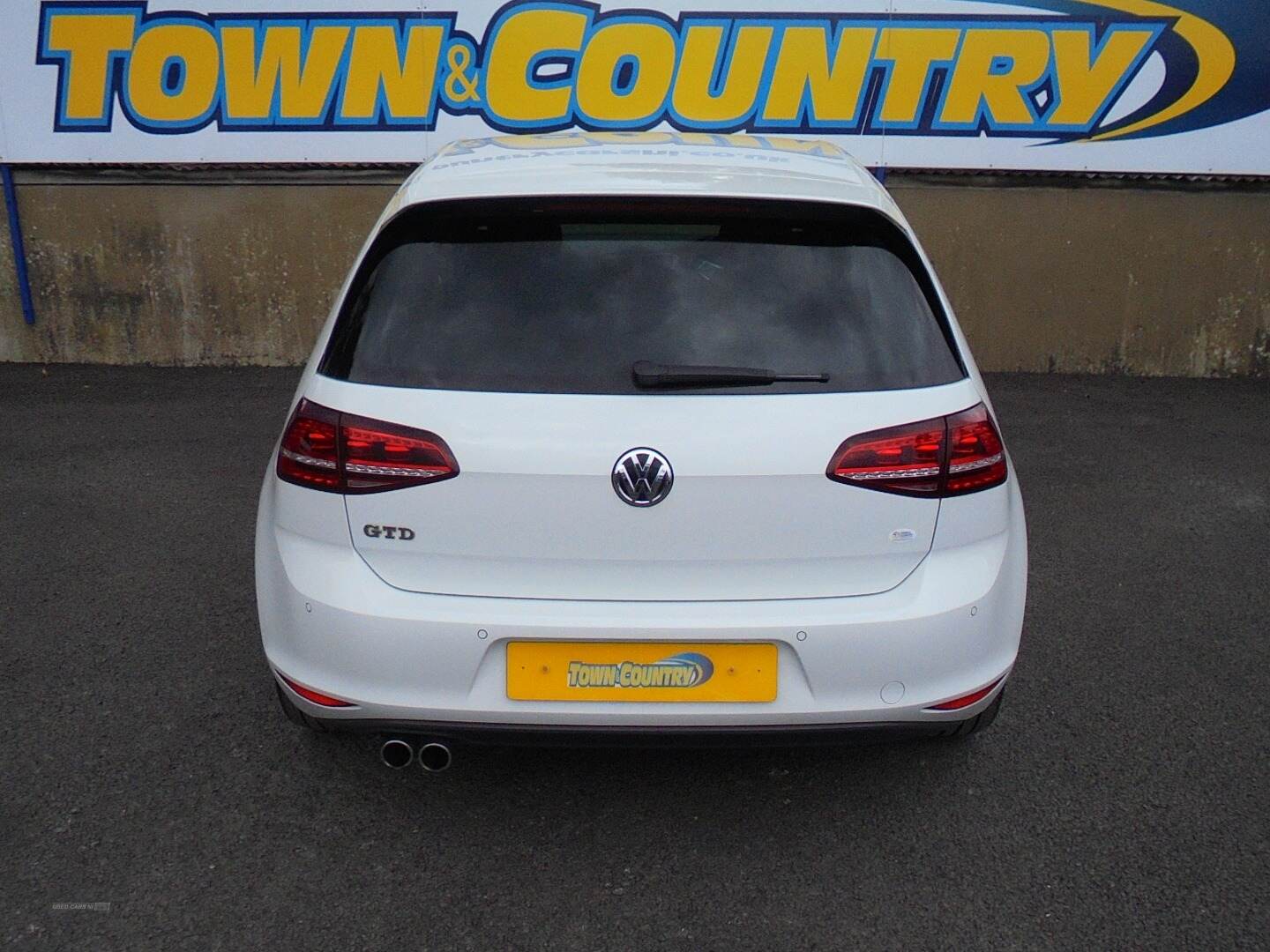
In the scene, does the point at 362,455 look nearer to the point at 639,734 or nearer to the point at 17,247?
the point at 639,734

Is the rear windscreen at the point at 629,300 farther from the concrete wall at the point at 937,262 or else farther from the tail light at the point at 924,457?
the concrete wall at the point at 937,262

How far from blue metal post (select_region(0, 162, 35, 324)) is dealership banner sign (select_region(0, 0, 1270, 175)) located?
540 mm

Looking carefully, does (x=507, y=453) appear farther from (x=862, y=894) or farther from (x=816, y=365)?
(x=862, y=894)

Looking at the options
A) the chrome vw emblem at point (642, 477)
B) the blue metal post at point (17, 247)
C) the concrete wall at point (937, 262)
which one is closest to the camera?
the chrome vw emblem at point (642, 477)

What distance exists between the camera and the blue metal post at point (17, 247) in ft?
28.6

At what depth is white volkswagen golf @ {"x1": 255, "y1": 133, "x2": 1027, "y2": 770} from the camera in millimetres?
2662

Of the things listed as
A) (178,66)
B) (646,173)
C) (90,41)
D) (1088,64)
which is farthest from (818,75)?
(646,173)

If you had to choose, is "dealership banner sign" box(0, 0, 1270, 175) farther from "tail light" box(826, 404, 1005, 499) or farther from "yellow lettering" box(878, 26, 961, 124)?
"tail light" box(826, 404, 1005, 499)

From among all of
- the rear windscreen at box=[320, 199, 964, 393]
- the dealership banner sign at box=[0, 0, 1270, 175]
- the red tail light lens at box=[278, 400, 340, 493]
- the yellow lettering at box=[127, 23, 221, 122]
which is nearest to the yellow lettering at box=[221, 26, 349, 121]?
the dealership banner sign at box=[0, 0, 1270, 175]

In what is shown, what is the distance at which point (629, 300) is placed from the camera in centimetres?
279

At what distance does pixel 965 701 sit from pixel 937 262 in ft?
20.7

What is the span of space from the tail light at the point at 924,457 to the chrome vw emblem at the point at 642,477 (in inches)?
13.6

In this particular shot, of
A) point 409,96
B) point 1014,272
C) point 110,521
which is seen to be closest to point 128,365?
point 409,96

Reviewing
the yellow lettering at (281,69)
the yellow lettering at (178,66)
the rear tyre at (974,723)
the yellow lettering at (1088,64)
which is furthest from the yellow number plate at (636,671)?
the yellow lettering at (178,66)
